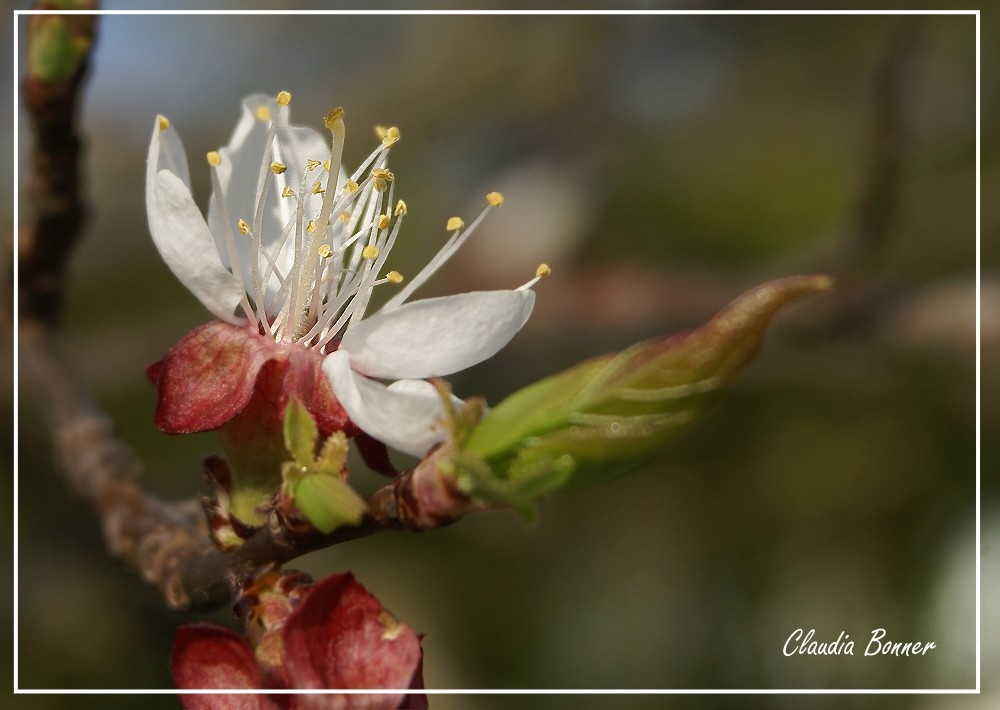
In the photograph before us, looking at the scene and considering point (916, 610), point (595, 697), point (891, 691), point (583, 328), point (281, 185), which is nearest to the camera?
point (281, 185)

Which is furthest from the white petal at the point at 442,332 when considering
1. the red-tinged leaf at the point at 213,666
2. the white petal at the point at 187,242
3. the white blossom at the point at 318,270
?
the red-tinged leaf at the point at 213,666

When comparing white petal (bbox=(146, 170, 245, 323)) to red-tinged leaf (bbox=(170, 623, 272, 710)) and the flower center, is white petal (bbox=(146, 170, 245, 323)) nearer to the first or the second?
the flower center

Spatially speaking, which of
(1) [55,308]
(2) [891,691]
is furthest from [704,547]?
(1) [55,308]

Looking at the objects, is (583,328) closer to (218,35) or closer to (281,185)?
(218,35)

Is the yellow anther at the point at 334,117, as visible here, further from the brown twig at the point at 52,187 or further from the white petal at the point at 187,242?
the brown twig at the point at 52,187

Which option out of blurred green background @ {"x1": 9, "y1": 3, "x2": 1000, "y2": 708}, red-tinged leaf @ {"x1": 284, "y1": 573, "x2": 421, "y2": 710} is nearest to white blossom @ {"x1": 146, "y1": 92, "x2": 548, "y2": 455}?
red-tinged leaf @ {"x1": 284, "y1": 573, "x2": 421, "y2": 710}

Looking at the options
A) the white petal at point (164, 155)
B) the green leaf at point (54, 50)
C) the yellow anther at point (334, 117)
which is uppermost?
the green leaf at point (54, 50)

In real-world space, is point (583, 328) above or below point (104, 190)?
below
